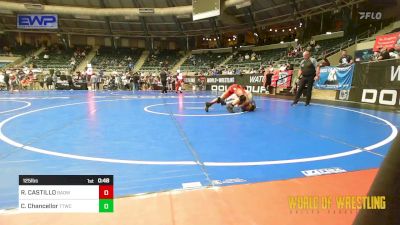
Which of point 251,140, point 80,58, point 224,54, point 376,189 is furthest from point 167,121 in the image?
point 80,58

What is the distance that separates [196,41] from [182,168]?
40.4m

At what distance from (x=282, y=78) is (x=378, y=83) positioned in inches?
293

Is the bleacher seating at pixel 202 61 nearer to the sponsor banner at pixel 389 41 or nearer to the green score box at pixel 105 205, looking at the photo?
the sponsor banner at pixel 389 41

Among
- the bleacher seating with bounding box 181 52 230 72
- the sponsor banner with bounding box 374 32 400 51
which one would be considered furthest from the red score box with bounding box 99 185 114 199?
the bleacher seating with bounding box 181 52 230 72

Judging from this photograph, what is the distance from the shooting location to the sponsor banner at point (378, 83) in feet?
28.2

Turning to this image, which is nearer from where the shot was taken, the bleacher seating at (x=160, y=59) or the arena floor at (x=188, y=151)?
the arena floor at (x=188, y=151)

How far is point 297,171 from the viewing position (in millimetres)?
2955

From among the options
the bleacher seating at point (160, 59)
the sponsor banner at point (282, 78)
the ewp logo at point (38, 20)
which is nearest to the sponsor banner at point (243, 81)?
the sponsor banner at point (282, 78)

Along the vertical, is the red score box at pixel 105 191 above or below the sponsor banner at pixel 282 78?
below

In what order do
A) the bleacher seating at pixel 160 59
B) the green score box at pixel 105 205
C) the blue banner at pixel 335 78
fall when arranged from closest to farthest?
the green score box at pixel 105 205, the blue banner at pixel 335 78, the bleacher seating at pixel 160 59

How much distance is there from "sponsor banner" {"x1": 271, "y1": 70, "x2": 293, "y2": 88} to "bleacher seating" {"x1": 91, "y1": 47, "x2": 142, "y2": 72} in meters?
23.2

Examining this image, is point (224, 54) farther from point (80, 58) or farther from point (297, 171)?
point (297, 171)
